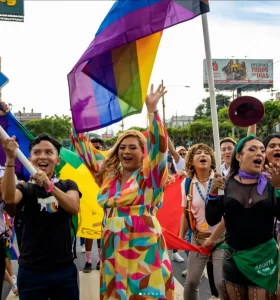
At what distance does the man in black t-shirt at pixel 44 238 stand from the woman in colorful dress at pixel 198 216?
1.48 m

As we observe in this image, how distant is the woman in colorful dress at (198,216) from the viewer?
13.9ft

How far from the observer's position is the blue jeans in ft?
9.89

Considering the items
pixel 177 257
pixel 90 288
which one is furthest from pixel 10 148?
pixel 177 257

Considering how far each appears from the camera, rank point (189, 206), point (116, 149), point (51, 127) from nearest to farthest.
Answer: point (116, 149) → point (189, 206) → point (51, 127)

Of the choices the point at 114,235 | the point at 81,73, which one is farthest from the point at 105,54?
the point at 114,235

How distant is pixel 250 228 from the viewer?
129 inches

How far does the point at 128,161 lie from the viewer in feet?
11.3

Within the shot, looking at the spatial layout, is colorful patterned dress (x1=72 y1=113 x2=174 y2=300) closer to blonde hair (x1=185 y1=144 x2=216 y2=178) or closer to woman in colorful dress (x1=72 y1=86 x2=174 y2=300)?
woman in colorful dress (x1=72 y1=86 x2=174 y2=300)

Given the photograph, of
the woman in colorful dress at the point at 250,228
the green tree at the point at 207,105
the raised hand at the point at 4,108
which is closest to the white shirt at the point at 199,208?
the woman in colorful dress at the point at 250,228

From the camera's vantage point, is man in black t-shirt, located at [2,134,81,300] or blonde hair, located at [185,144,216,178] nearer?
man in black t-shirt, located at [2,134,81,300]

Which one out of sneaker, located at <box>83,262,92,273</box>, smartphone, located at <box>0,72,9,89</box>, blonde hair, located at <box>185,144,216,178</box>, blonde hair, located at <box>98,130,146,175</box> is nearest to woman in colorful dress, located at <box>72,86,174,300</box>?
blonde hair, located at <box>98,130,146,175</box>

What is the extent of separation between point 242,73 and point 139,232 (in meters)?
76.5

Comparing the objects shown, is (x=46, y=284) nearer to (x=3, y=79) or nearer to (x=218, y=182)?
(x=218, y=182)

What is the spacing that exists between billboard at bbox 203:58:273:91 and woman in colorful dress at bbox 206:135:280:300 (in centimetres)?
7347
